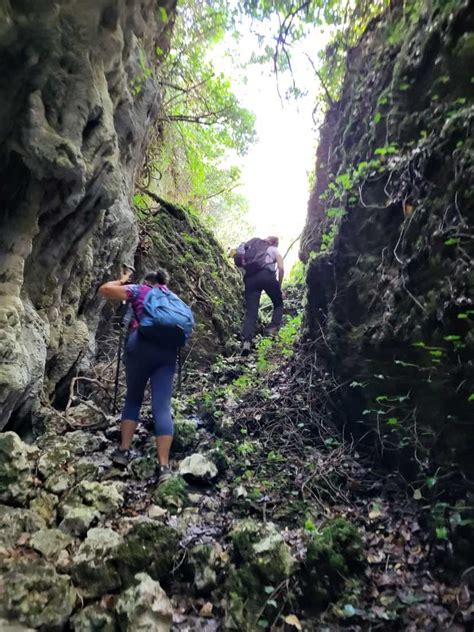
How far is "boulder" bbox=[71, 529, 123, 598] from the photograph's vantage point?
2680 millimetres

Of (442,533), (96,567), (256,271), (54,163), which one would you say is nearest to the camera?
(96,567)

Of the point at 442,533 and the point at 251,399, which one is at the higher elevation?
the point at 251,399

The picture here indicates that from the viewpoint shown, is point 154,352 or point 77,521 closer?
point 77,521

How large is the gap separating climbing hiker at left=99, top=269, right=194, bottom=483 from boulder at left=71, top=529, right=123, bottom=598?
1327 millimetres

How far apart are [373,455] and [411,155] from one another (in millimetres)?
3199

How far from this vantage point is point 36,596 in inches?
94.6

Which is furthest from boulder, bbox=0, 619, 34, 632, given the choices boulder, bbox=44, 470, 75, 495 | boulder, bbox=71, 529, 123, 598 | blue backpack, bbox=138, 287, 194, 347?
blue backpack, bbox=138, 287, 194, 347

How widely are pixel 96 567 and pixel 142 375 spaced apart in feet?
6.60

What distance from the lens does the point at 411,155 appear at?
4535 mm

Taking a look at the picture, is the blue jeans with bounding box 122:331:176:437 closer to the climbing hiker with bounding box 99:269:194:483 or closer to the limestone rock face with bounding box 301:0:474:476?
the climbing hiker with bounding box 99:269:194:483

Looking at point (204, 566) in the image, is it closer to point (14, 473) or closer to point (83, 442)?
point (14, 473)

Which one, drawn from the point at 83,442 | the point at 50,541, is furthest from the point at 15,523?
the point at 83,442

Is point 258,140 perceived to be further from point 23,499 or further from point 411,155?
point 23,499

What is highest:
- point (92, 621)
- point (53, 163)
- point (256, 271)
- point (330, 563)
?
point (256, 271)
